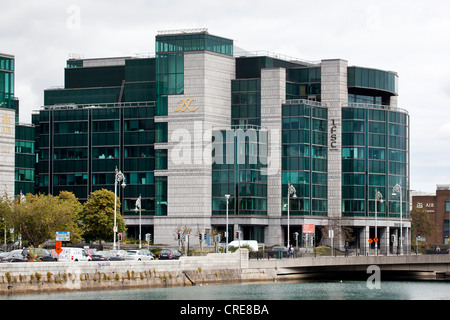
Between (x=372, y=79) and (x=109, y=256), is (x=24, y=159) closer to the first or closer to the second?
(x=372, y=79)

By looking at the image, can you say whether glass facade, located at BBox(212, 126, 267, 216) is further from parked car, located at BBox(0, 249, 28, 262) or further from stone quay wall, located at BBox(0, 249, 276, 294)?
parked car, located at BBox(0, 249, 28, 262)

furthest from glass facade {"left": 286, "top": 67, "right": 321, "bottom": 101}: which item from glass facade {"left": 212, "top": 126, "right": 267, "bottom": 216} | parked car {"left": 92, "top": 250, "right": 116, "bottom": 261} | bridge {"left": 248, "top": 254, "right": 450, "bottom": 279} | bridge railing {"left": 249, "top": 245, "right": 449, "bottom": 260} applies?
parked car {"left": 92, "top": 250, "right": 116, "bottom": 261}

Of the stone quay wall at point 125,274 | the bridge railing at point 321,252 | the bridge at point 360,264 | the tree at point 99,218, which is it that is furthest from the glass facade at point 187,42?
the stone quay wall at point 125,274

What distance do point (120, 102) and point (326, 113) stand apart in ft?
107

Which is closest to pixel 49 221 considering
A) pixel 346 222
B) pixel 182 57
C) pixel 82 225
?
pixel 82 225

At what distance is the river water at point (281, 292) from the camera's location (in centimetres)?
7549

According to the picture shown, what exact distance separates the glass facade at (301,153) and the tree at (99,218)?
98.3 feet

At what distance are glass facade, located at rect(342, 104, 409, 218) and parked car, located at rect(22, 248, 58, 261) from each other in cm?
6603

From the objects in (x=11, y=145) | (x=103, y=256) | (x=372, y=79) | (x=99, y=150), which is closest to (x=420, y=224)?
(x=372, y=79)

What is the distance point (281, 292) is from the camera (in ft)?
280

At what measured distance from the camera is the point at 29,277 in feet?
244

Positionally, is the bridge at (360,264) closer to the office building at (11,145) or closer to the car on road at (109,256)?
the car on road at (109,256)

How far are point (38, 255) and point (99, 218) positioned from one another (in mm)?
33859
